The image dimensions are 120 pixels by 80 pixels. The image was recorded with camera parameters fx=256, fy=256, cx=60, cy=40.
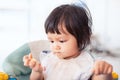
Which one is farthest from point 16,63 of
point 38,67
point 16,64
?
point 38,67

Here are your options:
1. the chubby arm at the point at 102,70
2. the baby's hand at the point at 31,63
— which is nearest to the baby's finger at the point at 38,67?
the baby's hand at the point at 31,63

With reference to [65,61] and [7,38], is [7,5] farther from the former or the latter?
[65,61]

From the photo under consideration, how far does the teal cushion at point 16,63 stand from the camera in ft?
2.54

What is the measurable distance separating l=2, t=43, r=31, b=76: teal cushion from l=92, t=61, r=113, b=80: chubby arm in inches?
8.9

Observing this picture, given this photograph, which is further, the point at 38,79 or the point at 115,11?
the point at 115,11

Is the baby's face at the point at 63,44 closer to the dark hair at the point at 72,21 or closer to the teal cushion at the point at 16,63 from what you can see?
the dark hair at the point at 72,21

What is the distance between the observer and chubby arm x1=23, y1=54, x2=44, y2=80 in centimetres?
67

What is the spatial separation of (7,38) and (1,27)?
40 millimetres

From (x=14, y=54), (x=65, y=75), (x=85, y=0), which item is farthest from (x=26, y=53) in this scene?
(x=85, y=0)

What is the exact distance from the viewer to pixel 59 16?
2.29 ft

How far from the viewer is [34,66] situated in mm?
683

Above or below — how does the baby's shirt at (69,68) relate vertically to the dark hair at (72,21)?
below

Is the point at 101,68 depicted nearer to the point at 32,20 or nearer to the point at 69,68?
the point at 69,68

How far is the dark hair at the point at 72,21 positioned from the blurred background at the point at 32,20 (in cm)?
13
